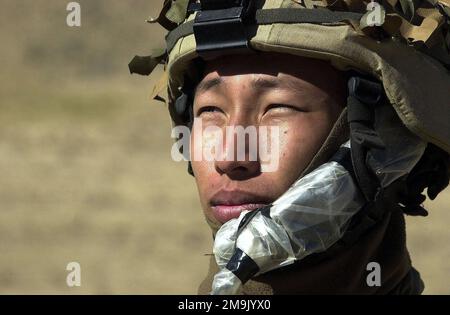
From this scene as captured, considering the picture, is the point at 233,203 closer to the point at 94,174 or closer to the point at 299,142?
the point at 299,142

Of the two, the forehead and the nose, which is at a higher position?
the forehead

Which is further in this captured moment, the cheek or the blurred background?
the blurred background

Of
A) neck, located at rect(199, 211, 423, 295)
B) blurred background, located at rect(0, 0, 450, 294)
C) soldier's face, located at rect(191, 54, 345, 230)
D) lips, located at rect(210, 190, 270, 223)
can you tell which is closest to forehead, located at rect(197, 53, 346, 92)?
soldier's face, located at rect(191, 54, 345, 230)

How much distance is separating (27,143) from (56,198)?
5.66ft

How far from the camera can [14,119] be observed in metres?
13.8

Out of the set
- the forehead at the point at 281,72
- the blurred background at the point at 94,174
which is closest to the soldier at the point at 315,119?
the forehead at the point at 281,72

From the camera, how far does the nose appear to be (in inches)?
151

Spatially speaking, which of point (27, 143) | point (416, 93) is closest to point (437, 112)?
point (416, 93)

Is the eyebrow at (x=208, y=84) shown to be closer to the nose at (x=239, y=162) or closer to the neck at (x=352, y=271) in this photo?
the nose at (x=239, y=162)

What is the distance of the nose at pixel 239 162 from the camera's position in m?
3.85

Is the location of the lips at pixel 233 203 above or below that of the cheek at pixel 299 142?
below

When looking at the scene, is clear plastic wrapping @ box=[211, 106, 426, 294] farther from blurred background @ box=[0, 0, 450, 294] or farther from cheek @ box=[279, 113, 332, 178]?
blurred background @ box=[0, 0, 450, 294]

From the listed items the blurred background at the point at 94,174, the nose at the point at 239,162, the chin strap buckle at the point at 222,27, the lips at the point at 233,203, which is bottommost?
the lips at the point at 233,203

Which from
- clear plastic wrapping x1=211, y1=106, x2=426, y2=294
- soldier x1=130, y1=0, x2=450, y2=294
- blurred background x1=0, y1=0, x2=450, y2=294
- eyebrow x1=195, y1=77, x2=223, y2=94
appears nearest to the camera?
clear plastic wrapping x1=211, y1=106, x2=426, y2=294
